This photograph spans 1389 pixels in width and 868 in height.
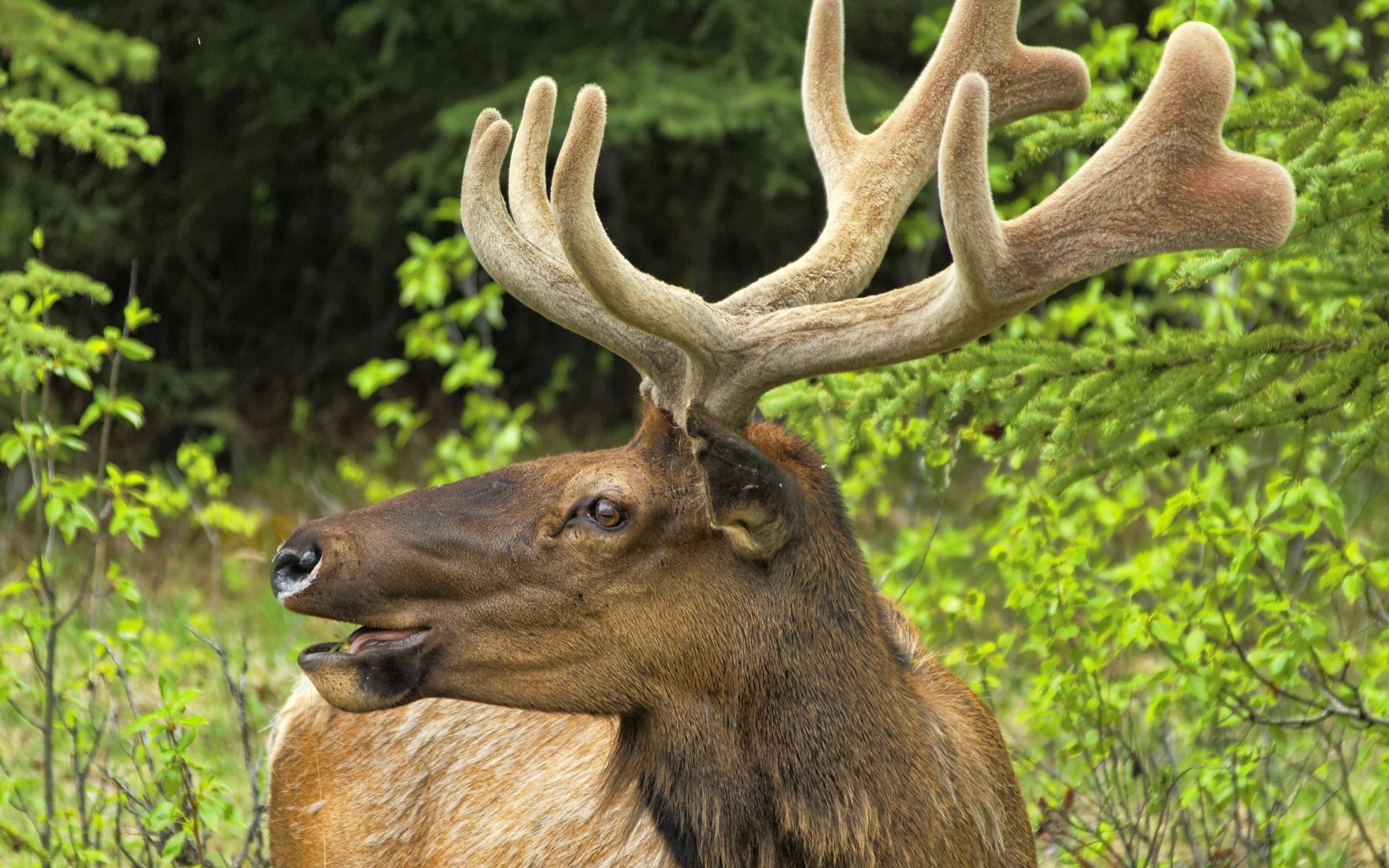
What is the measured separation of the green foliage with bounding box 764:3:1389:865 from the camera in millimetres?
3465

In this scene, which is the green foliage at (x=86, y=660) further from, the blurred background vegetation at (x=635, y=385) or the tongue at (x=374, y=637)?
the tongue at (x=374, y=637)

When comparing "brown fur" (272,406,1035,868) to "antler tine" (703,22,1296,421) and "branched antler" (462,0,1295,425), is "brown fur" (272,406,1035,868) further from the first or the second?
"antler tine" (703,22,1296,421)

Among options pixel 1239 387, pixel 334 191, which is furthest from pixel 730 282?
pixel 1239 387

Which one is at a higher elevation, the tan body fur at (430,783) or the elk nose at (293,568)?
the elk nose at (293,568)

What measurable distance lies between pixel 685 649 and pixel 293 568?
0.80 meters

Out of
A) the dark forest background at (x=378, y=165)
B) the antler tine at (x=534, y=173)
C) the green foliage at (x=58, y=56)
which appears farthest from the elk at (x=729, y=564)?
the dark forest background at (x=378, y=165)

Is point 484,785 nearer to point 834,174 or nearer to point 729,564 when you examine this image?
point 729,564

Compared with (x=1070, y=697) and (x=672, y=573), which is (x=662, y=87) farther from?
(x=672, y=573)

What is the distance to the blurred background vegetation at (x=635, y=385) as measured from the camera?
380 cm

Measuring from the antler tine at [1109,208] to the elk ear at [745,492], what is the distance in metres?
0.33

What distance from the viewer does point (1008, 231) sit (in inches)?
117

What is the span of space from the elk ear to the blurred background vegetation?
703 mm

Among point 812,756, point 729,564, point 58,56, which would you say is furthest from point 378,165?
point 812,756

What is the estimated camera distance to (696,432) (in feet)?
9.73
